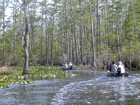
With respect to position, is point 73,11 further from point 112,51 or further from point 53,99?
point 53,99

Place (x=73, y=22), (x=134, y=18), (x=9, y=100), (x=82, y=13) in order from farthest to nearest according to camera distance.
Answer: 1. (x=73, y=22)
2. (x=82, y=13)
3. (x=134, y=18)
4. (x=9, y=100)

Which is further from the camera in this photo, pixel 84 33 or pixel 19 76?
pixel 84 33

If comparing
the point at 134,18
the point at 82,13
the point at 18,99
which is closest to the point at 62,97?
the point at 18,99

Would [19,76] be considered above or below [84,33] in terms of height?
below

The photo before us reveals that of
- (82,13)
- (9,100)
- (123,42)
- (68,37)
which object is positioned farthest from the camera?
(68,37)

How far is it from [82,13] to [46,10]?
35.2 feet

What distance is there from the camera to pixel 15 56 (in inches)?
2213

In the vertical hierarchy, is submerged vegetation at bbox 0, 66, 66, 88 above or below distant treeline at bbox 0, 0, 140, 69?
below

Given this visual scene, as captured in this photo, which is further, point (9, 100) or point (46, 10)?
point (46, 10)

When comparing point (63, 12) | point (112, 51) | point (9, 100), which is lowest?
point (9, 100)

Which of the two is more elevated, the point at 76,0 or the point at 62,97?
the point at 76,0

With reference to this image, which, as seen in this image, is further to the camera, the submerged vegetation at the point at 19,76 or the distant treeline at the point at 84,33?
the distant treeline at the point at 84,33

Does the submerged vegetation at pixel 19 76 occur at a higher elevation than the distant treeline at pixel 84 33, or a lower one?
lower

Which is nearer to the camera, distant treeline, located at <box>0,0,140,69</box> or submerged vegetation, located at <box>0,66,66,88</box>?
submerged vegetation, located at <box>0,66,66,88</box>
